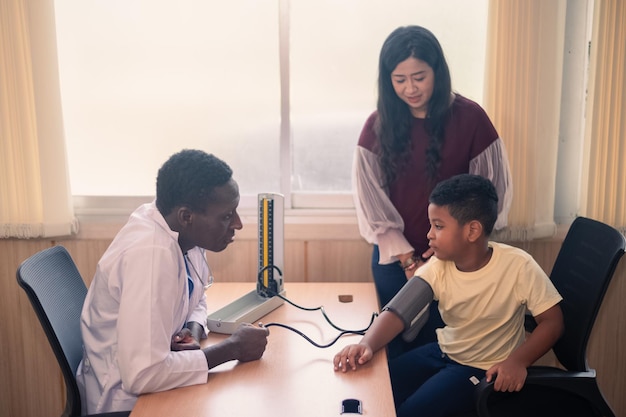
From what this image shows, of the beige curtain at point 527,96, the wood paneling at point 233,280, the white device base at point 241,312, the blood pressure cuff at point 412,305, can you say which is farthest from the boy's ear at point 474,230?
the wood paneling at point 233,280

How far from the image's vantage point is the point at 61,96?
262 cm

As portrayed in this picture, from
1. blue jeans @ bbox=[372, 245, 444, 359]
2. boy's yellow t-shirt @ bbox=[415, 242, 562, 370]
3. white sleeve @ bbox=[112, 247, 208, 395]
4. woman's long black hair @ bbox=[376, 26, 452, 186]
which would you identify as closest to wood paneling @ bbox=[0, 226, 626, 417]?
blue jeans @ bbox=[372, 245, 444, 359]

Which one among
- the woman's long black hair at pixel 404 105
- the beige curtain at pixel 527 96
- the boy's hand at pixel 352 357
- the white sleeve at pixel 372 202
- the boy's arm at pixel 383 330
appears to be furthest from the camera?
the beige curtain at pixel 527 96

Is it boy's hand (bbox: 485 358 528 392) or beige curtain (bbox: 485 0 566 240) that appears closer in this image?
boy's hand (bbox: 485 358 528 392)

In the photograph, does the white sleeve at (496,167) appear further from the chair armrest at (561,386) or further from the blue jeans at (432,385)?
the chair armrest at (561,386)

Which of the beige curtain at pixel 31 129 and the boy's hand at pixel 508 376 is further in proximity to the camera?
the beige curtain at pixel 31 129

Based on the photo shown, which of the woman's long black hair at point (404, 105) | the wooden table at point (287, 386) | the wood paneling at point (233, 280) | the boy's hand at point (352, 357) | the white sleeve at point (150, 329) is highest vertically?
the woman's long black hair at point (404, 105)

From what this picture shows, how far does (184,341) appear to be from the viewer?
163cm

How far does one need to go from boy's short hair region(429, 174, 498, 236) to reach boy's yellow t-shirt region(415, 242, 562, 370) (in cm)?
12

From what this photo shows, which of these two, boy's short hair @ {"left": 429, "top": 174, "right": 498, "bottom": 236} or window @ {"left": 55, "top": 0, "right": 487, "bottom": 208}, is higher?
window @ {"left": 55, "top": 0, "right": 487, "bottom": 208}

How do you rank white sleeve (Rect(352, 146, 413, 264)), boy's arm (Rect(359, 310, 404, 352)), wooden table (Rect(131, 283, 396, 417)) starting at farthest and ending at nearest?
white sleeve (Rect(352, 146, 413, 264)), boy's arm (Rect(359, 310, 404, 352)), wooden table (Rect(131, 283, 396, 417))

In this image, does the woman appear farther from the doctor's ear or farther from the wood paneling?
the doctor's ear

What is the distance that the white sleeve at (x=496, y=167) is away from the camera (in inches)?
87.1

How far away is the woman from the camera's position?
2156mm
